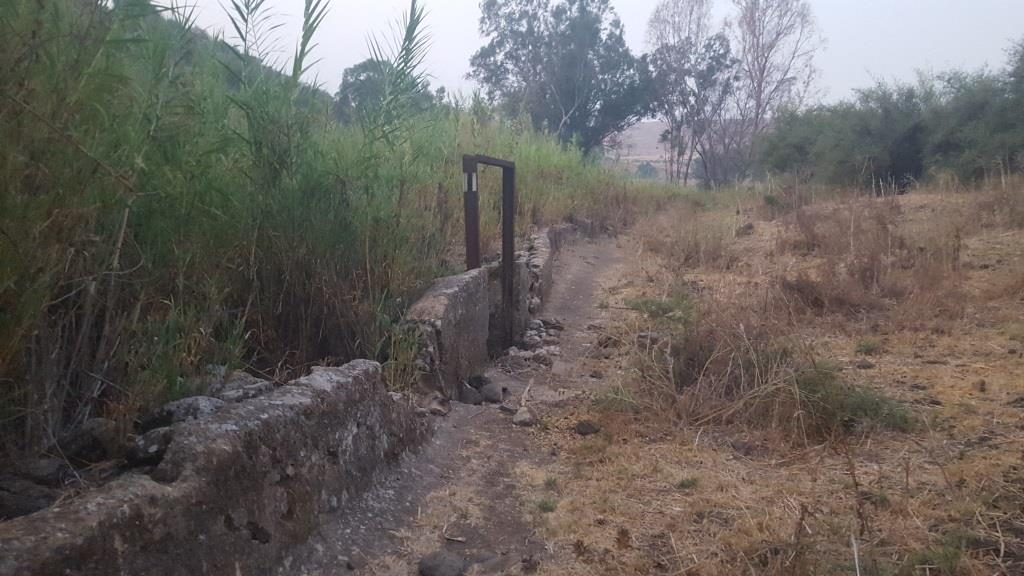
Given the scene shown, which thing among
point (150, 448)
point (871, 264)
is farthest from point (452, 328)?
point (871, 264)

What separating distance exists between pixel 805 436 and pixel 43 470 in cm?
289

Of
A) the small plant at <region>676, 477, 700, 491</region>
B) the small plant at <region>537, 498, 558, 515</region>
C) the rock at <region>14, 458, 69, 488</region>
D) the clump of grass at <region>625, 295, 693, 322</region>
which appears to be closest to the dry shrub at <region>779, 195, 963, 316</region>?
the clump of grass at <region>625, 295, 693, 322</region>

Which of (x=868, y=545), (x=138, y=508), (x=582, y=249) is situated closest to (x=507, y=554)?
(x=868, y=545)

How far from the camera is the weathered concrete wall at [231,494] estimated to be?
1692mm

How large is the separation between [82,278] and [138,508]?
2.20ft

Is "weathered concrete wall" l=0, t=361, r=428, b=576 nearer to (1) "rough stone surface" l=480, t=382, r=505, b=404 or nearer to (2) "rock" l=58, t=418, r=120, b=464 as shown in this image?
(2) "rock" l=58, t=418, r=120, b=464

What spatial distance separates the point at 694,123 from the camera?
3369cm

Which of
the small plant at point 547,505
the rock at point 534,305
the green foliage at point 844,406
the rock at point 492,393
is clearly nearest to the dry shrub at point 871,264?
the rock at point 534,305

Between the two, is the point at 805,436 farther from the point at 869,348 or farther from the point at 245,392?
the point at 245,392

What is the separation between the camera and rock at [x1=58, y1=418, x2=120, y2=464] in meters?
2.19

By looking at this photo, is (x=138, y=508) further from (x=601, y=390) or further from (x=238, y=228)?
(x=601, y=390)

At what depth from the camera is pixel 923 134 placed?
17516 millimetres

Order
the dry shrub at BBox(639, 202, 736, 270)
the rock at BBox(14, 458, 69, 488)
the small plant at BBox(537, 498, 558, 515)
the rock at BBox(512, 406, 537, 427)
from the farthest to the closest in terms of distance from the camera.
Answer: the dry shrub at BBox(639, 202, 736, 270), the rock at BBox(512, 406, 537, 427), the small plant at BBox(537, 498, 558, 515), the rock at BBox(14, 458, 69, 488)

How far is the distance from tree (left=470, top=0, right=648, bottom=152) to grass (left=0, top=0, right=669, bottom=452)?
78.7 ft
